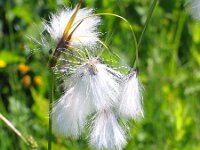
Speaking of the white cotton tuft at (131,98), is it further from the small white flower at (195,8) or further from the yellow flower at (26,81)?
the yellow flower at (26,81)

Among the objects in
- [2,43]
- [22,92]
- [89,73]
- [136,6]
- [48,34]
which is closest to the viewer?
[89,73]

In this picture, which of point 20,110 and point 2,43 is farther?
point 2,43

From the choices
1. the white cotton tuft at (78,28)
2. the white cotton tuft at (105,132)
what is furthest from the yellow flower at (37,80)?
the white cotton tuft at (105,132)

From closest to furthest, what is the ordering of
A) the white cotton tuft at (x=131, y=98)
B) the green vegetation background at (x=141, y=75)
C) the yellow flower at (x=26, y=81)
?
the white cotton tuft at (x=131, y=98) < the green vegetation background at (x=141, y=75) < the yellow flower at (x=26, y=81)

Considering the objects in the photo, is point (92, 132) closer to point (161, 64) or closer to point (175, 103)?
point (175, 103)

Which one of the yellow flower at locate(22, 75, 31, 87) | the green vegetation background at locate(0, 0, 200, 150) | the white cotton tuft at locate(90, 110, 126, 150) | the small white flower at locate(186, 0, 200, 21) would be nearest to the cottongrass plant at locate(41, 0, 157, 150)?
the white cotton tuft at locate(90, 110, 126, 150)

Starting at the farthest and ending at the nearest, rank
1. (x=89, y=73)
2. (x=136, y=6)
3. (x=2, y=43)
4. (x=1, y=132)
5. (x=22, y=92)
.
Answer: (x=136, y=6)
(x=2, y=43)
(x=22, y=92)
(x=1, y=132)
(x=89, y=73)

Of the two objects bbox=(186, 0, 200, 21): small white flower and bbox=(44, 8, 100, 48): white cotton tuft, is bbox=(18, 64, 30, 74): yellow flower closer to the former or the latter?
bbox=(44, 8, 100, 48): white cotton tuft

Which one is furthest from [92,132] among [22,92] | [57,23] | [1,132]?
[22,92]
